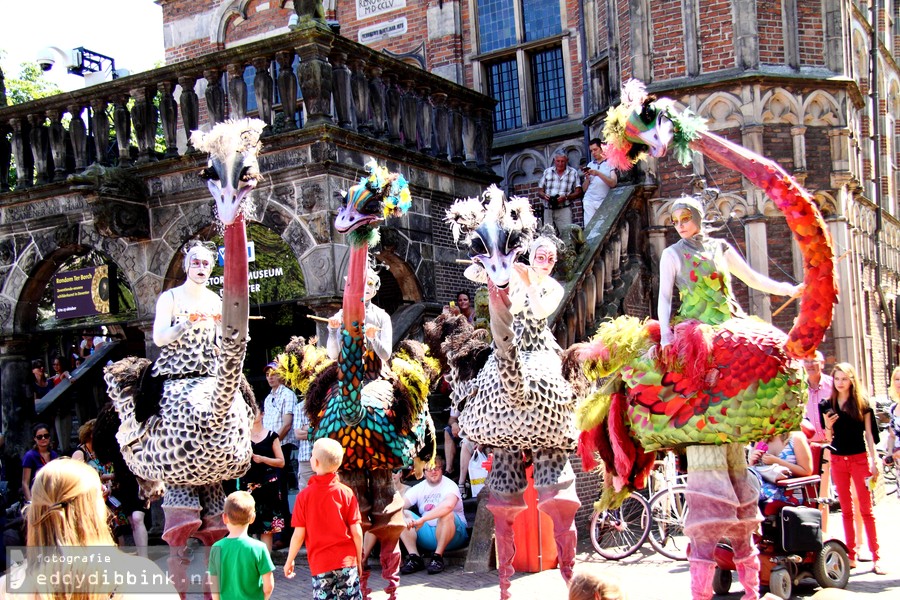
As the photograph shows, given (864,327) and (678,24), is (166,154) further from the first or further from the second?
(864,327)

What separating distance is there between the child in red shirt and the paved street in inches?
86.7

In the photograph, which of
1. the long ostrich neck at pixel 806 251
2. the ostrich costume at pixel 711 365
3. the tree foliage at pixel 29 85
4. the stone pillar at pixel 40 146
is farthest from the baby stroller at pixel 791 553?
the tree foliage at pixel 29 85

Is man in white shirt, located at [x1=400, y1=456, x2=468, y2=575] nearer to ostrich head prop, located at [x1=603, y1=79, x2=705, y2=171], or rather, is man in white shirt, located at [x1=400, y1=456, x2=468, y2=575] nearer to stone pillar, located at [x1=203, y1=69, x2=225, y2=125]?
ostrich head prop, located at [x1=603, y1=79, x2=705, y2=171]

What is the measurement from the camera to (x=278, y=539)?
37.9 feet

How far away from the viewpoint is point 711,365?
6.47 m

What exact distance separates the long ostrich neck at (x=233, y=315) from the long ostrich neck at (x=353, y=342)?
2.30 feet

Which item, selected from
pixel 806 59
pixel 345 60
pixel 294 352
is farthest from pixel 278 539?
pixel 806 59

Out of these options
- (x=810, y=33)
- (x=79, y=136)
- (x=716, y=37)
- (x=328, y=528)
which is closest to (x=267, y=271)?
(x=79, y=136)

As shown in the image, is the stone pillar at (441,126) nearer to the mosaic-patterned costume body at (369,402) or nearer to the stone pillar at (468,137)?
the stone pillar at (468,137)

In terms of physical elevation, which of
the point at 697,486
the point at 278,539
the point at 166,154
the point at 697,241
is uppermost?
the point at 166,154

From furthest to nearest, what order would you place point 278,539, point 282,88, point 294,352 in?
1. point 282,88
2. point 278,539
3. point 294,352

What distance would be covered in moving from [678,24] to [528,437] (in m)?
7.73

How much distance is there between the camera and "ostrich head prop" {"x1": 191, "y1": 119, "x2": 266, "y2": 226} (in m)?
7.25

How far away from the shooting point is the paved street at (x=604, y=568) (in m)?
8.73
